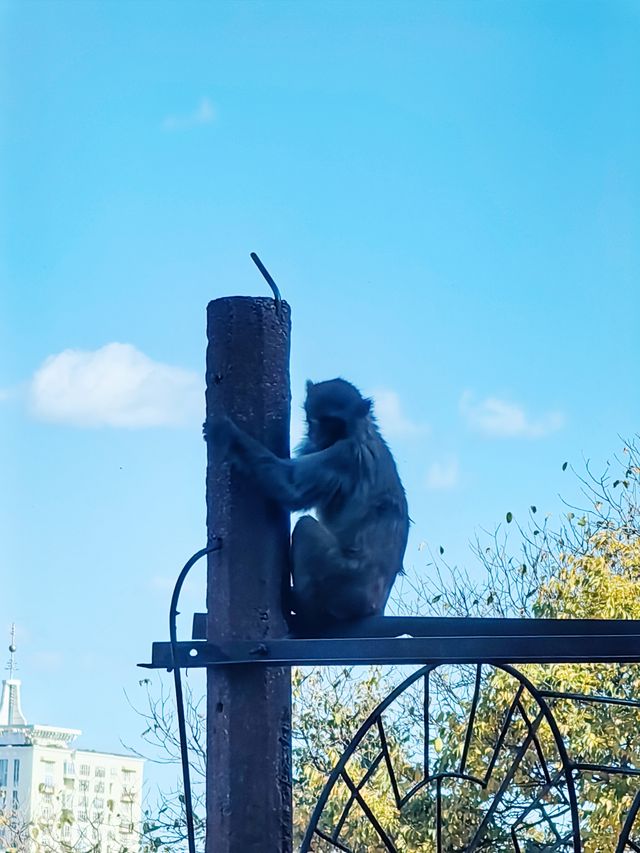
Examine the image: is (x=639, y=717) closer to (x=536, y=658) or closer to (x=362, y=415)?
(x=362, y=415)

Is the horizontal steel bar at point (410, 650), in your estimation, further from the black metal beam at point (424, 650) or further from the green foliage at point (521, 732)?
the green foliage at point (521, 732)

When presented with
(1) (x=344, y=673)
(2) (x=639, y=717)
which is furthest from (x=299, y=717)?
(2) (x=639, y=717)

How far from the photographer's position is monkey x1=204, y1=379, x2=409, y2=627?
2834mm

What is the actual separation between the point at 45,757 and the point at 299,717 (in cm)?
567

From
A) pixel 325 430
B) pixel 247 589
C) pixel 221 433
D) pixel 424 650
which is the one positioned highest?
pixel 325 430

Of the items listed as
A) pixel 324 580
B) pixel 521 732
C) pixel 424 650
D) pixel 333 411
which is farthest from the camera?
pixel 521 732

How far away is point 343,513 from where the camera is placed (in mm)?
3355

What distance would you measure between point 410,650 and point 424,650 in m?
0.02

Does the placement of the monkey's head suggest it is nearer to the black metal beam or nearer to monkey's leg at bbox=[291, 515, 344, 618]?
monkey's leg at bbox=[291, 515, 344, 618]

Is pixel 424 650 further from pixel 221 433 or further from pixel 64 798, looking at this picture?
pixel 64 798

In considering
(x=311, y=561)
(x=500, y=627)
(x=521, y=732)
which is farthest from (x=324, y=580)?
(x=521, y=732)

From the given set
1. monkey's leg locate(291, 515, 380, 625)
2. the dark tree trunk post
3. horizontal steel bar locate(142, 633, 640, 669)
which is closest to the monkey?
monkey's leg locate(291, 515, 380, 625)

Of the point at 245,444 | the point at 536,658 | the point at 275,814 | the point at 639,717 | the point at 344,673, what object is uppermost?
the point at 344,673

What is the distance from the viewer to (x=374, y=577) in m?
3.31
